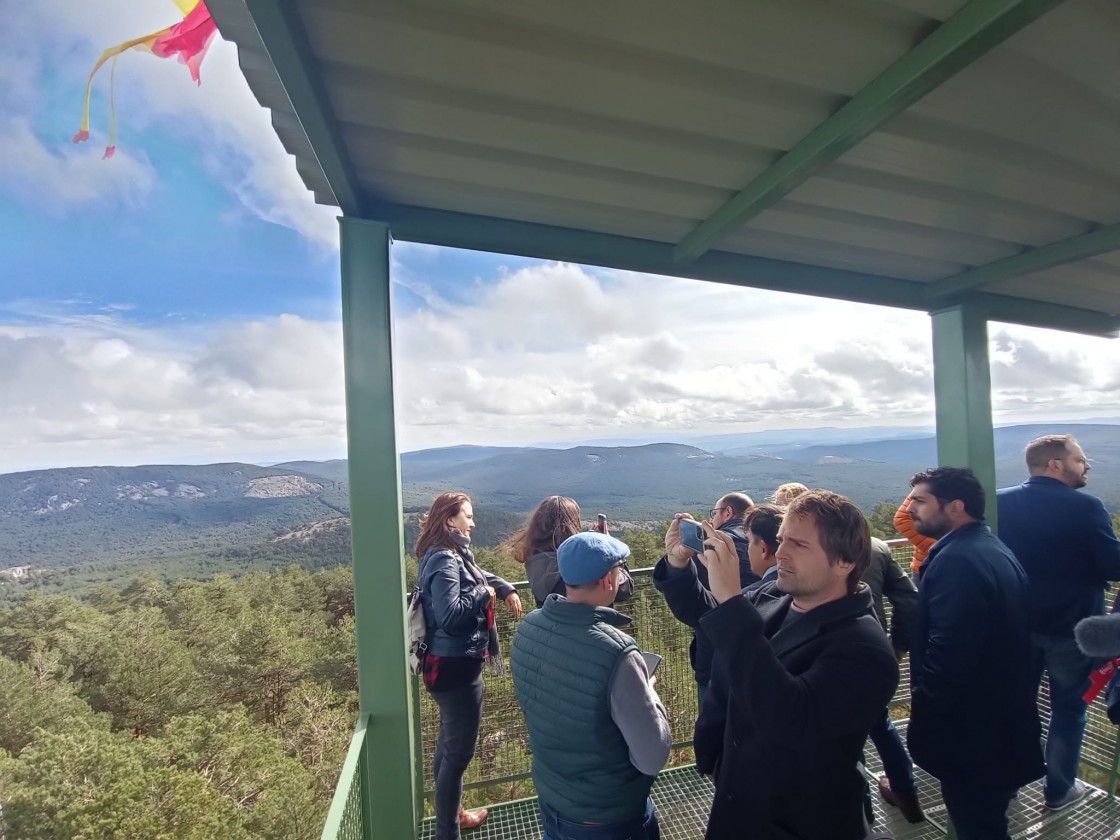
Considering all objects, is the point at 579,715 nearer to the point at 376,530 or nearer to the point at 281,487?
the point at 376,530

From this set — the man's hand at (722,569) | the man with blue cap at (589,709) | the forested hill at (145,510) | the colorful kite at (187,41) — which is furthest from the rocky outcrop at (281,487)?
the man's hand at (722,569)

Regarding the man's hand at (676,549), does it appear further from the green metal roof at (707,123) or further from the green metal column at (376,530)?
the green metal roof at (707,123)

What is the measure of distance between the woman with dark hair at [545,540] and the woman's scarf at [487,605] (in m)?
0.16

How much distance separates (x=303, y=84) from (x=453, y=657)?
5.32 feet

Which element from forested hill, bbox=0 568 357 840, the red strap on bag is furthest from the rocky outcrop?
the red strap on bag

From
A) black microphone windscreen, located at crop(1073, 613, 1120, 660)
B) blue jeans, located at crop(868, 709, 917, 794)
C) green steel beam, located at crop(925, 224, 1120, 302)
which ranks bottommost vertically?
blue jeans, located at crop(868, 709, 917, 794)

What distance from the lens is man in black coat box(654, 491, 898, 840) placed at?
1.05 metres

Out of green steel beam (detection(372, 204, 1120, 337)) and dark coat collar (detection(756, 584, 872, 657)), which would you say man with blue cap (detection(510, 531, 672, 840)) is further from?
green steel beam (detection(372, 204, 1120, 337))

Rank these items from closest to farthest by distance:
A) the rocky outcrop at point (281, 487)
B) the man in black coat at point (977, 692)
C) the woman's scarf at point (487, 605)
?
the man in black coat at point (977, 692)
the woman's scarf at point (487, 605)
the rocky outcrop at point (281, 487)

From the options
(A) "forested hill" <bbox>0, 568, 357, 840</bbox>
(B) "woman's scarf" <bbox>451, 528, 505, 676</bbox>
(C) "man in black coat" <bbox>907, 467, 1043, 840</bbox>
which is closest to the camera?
(C) "man in black coat" <bbox>907, 467, 1043, 840</bbox>

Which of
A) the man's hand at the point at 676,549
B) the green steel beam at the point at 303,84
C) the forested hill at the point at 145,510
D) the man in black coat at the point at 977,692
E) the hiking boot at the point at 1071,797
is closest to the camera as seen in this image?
the green steel beam at the point at 303,84

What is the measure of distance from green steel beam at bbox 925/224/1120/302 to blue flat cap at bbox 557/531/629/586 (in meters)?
1.85

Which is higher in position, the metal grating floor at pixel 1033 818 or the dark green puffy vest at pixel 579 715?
the dark green puffy vest at pixel 579 715

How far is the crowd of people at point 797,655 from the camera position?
1090mm
